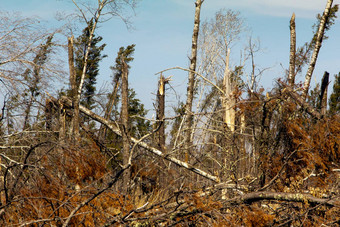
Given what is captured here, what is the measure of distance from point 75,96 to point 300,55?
13020 mm

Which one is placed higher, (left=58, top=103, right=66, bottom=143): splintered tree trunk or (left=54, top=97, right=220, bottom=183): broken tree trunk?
(left=58, top=103, right=66, bottom=143): splintered tree trunk

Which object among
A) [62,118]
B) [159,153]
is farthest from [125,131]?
[62,118]

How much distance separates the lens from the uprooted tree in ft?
21.1

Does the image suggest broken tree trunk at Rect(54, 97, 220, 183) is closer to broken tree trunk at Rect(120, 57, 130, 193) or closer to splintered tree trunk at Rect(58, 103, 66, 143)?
broken tree trunk at Rect(120, 57, 130, 193)

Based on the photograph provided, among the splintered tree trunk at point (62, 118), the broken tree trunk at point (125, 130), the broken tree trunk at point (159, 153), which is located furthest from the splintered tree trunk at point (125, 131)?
the splintered tree trunk at point (62, 118)

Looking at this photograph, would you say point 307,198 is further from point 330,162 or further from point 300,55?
point 300,55

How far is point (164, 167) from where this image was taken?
12289mm

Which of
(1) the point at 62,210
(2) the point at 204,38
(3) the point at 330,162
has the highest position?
(2) the point at 204,38

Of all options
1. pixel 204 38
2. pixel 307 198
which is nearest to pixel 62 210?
pixel 307 198

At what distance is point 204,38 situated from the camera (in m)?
29.3

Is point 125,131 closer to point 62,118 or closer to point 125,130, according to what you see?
point 125,130

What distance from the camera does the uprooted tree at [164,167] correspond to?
21.1 feet

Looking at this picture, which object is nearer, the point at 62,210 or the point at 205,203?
the point at 205,203

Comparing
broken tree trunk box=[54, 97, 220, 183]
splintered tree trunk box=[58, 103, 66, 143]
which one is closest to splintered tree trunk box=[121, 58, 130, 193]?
broken tree trunk box=[54, 97, 220, 183]
